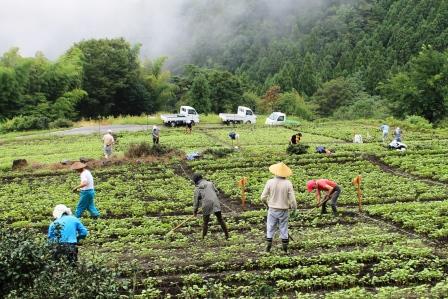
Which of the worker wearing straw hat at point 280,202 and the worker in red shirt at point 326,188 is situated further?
the worker in red shirt at point 326,188

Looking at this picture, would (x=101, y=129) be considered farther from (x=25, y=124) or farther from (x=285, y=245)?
(x=285, y=245)

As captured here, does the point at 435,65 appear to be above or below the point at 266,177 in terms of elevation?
above

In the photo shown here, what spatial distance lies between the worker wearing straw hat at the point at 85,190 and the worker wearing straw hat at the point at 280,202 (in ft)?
24.9

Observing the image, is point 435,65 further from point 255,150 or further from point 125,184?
point 125,184

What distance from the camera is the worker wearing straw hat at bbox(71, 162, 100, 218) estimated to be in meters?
19.4

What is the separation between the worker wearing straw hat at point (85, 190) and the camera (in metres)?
19.4

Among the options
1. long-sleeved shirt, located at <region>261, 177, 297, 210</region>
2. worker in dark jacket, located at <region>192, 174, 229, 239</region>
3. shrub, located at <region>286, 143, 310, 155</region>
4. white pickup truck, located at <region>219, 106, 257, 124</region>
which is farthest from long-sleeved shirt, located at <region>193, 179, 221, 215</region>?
white pickup truck, located at <region>219, 106, 257, 124</region>

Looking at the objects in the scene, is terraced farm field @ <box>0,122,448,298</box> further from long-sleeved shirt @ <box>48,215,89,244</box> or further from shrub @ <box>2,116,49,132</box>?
shrub @ <box>2,116,49,132</box>

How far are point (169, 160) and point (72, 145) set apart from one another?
1606cm

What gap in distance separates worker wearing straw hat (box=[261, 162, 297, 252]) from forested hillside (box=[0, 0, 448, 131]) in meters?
57.2

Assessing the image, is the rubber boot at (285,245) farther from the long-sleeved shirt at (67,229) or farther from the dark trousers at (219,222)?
the long-sleeved shirt at (67,229)

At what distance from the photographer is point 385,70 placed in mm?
115312

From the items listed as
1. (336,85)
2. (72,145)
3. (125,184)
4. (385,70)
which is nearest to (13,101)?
(72,145)

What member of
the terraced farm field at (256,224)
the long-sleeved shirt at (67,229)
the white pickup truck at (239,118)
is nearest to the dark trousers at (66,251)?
the long-sleeved shirt at (67,229)
